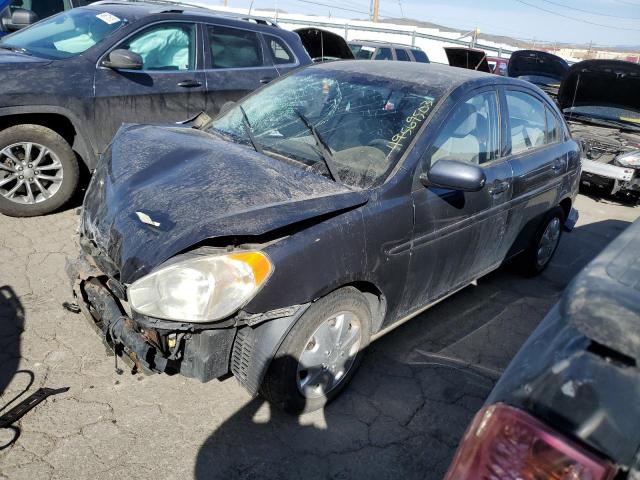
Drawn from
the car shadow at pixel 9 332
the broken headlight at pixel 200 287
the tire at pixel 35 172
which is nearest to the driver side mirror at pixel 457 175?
the broken headlight at pixel 200 287

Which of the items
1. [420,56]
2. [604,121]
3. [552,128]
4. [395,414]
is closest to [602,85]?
[604,121]

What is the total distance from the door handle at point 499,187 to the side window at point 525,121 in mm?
319

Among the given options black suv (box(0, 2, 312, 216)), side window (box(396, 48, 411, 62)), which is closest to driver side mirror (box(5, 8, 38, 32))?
black suv (box(0, 2, 312, 216))

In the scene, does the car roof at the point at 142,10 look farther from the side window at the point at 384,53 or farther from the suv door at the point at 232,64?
the side window at the point at 384,53

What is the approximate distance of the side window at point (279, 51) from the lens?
5875mm

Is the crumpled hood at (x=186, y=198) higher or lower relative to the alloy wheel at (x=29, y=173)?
higher

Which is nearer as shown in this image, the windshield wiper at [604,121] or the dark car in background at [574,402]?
the dark car in background at [574,402]

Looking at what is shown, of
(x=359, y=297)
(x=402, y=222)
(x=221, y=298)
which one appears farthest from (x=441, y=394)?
(x=221, y=298)

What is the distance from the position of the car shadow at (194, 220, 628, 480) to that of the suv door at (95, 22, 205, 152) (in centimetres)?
317

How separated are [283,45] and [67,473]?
5.06m

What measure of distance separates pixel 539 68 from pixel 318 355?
8.82m

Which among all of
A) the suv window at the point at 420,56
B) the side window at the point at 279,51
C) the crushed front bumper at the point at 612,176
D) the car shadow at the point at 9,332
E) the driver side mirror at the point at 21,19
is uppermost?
the driver side mirror at the point at 21,19

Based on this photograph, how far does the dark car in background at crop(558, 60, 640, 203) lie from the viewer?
712cm

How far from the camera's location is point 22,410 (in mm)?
2484
